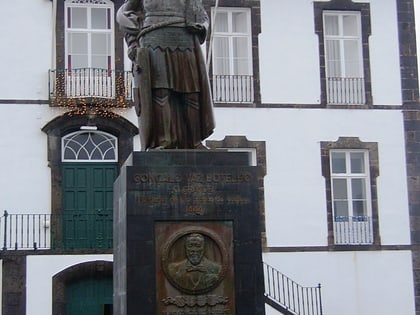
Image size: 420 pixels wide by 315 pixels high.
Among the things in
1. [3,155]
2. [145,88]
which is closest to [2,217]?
[3,155]

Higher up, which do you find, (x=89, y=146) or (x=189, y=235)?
(x=89, y=146)

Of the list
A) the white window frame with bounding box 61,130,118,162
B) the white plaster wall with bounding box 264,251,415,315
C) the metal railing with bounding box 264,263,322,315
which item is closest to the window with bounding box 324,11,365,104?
the white plaster wall with bounding box 264,251,415,315

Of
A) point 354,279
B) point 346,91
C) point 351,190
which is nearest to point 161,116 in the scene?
point 354,279

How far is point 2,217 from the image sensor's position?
2461 cm

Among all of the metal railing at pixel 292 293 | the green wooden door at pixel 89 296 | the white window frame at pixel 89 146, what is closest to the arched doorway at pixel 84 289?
the green wooden door at pixel 89 296

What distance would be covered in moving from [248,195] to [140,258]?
4.48 feet

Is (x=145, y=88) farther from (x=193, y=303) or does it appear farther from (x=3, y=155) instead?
(x=3, y=155)

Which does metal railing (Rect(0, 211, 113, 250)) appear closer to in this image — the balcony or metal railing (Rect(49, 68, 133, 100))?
the balcony

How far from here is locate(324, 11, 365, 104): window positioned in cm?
2692

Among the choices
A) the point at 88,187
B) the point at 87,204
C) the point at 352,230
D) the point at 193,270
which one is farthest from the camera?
the point at 352,230

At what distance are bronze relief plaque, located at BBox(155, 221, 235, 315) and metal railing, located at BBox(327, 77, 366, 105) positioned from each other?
51.1 ft

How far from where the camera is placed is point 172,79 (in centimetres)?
1234

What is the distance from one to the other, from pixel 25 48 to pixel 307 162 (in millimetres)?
7202

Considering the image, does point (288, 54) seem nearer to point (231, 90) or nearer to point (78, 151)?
point (231, 90)
